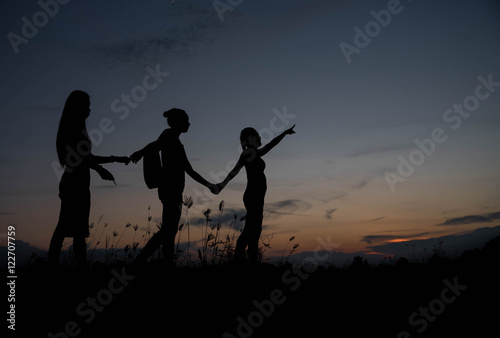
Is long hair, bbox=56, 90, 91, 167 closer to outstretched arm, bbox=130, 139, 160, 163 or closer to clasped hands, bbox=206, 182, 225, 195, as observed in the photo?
outstretched arm, bbox=130, 139, 160, 163

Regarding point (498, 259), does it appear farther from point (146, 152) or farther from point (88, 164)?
point (88, 164)

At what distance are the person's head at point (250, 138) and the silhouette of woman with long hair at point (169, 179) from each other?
109 cm

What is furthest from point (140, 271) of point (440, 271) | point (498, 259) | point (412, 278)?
point (498, 259)

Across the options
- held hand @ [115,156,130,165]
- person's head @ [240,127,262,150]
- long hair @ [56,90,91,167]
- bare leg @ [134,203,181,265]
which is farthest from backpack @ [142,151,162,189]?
person's head @ [240,127,262,150]

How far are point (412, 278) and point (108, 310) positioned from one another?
171 inches

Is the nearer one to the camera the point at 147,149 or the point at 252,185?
the point at 147,149

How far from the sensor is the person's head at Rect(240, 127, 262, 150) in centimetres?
609

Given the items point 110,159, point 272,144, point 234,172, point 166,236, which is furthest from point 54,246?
point 272,144

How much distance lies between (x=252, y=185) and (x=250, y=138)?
2.52 ft

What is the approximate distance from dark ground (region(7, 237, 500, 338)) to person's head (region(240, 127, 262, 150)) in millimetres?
1976

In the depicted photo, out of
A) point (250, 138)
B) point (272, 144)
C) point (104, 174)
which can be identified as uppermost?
point (250, 138)

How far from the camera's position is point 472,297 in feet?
14.5

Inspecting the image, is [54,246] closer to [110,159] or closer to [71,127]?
[110,159]

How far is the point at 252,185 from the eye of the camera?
19.9 feet
